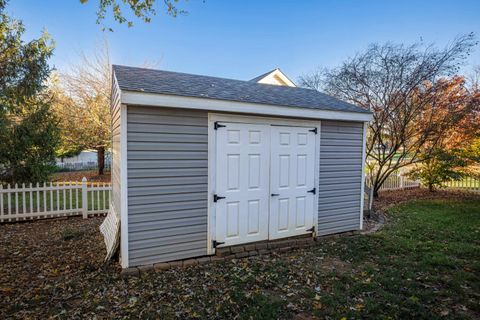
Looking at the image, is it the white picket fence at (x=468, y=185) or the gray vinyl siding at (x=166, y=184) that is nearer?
the gray vinyl siding at (x=166, y=184)

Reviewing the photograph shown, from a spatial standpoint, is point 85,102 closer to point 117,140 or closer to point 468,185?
point 117,140

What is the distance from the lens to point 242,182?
4477 millimetres

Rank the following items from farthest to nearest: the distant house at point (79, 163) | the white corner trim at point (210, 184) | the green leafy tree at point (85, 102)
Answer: the distant house at point (79, 163) → the green leafy tree at point (85, 102) → the white corner trim at point (210, 184)

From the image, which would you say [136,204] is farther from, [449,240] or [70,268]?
[449,240]

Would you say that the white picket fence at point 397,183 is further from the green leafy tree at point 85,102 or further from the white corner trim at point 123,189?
the green leafy tree at point 85,102

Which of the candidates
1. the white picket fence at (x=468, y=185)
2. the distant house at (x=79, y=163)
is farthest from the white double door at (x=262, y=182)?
the distant house at (x=79, y=163)

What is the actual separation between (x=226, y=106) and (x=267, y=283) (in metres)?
2.63

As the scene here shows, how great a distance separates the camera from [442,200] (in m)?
9.48

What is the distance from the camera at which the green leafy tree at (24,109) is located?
309 inches

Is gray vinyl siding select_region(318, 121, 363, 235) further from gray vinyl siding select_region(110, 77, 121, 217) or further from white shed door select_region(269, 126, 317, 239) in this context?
gray vinyl siding select_region(110, 77, 121, 217)

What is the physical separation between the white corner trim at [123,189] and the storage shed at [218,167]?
1cm

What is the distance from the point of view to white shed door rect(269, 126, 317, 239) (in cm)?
478

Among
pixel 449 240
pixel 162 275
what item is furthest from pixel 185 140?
pixel 449 240

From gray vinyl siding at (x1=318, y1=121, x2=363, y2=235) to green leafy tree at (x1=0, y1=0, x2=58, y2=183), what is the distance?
868 centimetres
